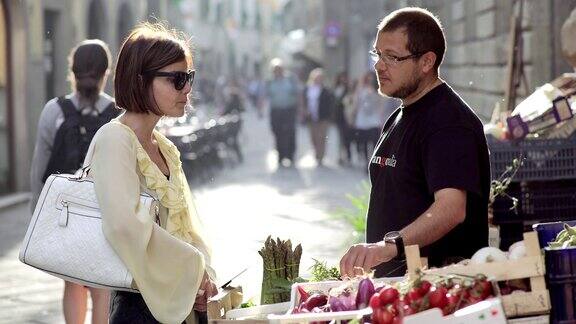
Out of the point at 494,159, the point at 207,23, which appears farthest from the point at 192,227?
the point at 207,23

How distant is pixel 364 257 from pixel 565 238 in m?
0.60

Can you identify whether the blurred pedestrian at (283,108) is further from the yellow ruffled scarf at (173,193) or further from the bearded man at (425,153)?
the bearded man at (425,153)

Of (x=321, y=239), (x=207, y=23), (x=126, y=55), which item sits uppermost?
(x=207, y=23)

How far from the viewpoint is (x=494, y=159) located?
6.62 metres

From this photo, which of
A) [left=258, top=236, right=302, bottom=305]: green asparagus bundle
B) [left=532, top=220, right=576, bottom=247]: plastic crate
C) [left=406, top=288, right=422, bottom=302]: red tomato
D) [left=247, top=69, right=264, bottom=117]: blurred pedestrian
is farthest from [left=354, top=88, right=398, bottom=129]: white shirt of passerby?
[left=247, top=69, right=264, bottom=117]: blurred pedestrian

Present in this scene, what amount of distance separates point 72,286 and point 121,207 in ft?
7.54

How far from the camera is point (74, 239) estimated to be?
420 centimetres

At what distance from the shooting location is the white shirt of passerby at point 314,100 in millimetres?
24953

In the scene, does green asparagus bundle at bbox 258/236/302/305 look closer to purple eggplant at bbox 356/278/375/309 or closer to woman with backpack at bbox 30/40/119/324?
purple eggplant at bbox 356/278/375/309

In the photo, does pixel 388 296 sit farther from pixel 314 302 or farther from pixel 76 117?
pixel 76 117

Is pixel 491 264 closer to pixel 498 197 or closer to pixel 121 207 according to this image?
pixel 121 207

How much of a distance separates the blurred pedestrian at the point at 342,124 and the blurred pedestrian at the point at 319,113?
233 mm

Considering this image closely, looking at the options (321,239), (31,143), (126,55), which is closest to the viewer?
(126,55)

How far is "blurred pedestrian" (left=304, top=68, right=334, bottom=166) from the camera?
24.8 m
